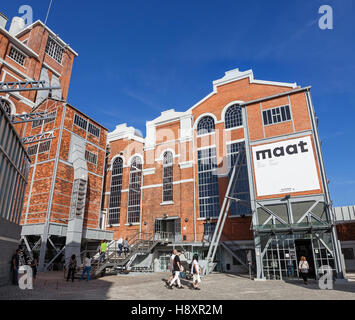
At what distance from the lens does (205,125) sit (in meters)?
28.9

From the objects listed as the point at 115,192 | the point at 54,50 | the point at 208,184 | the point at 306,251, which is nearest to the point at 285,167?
the point at 306,251

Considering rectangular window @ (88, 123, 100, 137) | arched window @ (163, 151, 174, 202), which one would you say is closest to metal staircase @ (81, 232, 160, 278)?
arched window @ (163, 151, 174, 202)

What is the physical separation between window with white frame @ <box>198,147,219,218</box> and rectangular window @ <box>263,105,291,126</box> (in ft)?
28.0

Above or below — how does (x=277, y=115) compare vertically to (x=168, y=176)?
above

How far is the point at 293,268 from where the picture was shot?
1606 cm

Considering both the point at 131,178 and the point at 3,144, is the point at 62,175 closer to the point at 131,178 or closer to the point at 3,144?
the point at 131,178

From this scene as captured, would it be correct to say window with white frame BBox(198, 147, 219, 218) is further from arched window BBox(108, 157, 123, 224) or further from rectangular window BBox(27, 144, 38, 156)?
rectangular window BBox(27, 144, 38, 156)

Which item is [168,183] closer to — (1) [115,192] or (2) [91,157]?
(1) [115,192]

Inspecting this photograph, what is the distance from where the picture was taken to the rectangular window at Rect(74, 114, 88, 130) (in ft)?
90.7

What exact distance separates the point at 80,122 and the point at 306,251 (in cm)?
2357

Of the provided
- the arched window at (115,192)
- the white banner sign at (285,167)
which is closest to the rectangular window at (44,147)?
the arched window at (115,192)

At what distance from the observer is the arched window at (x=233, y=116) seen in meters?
26.9

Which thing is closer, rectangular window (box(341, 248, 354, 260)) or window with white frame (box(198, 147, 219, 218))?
window with white frame (box(198, 147, 219, 218))
